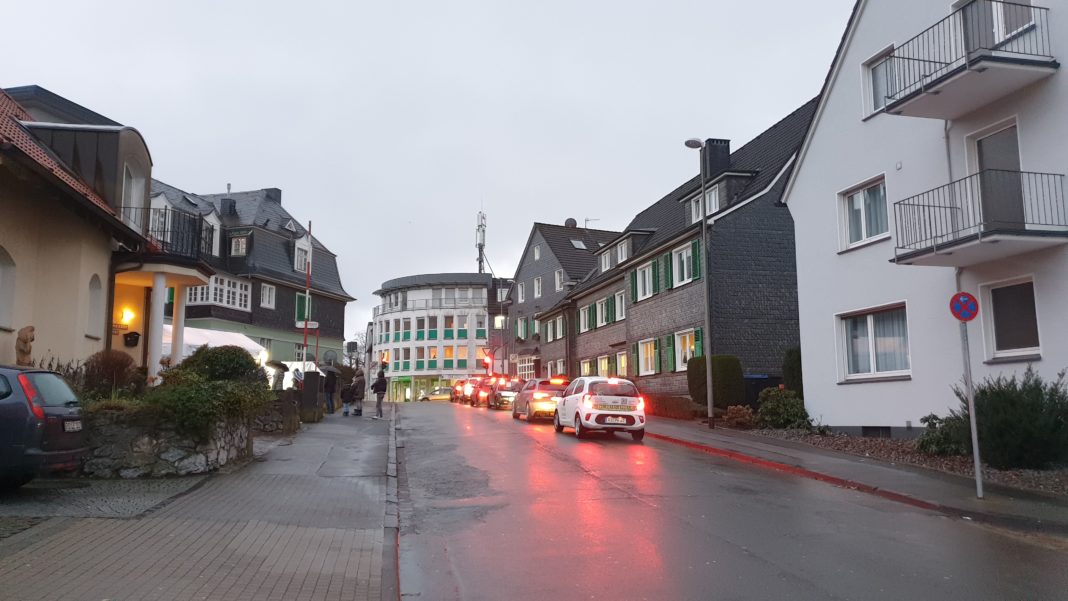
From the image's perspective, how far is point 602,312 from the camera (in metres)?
40.2

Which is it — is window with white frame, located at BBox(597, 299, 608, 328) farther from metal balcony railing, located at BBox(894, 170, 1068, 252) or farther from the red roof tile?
the red roof tile

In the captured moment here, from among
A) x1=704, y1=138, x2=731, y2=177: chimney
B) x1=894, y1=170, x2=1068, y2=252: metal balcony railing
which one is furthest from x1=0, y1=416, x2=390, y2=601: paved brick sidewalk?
x1=704, y1=138, x2=731, y2=177: chimney

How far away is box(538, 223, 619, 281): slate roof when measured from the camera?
51000 millimetres

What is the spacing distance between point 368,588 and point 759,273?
80.6ft

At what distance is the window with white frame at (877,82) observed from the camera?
17.8 m

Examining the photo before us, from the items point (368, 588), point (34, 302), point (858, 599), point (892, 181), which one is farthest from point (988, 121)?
point (34, 302)

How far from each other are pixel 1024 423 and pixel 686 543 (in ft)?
24.1

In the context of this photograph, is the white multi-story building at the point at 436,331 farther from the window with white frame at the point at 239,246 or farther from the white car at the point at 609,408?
the white car at the point at 609,408

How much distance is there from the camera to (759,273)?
2864 cm

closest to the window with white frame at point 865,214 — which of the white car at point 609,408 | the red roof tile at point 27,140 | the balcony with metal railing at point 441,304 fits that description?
the white car at point 609,408

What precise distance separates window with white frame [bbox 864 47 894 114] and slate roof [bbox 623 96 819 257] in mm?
6126

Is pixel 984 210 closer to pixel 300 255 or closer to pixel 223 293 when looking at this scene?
pixel 223 293

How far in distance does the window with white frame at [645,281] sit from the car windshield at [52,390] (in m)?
25.5

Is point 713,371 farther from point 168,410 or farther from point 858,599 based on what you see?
point 858,599
